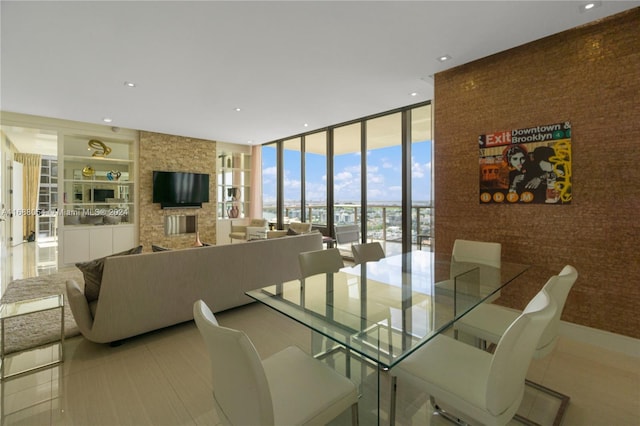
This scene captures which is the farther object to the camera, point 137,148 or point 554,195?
point 137,148

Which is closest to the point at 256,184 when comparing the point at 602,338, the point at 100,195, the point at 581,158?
the point at 100,195

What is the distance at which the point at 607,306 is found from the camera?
2.52 m

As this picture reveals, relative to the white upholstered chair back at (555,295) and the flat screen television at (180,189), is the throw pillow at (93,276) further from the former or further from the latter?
the flat screen television at (180,189)

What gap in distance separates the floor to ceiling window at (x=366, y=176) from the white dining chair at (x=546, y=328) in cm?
286

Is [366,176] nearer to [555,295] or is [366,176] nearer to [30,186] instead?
[555,295]

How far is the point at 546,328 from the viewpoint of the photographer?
59.6 inches

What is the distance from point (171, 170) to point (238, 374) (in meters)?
6.87

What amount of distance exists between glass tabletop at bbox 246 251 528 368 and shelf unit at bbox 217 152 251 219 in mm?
6097

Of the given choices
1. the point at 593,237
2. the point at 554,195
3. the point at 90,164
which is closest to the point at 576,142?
the point at 554,195

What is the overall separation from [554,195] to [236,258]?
10.5ft

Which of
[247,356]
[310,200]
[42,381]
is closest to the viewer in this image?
[247,356]

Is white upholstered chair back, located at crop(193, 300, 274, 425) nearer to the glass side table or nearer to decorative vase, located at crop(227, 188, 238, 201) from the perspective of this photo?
the glass side table

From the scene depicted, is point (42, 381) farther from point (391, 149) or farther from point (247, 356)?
point (391, 149)

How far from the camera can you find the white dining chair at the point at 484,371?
106 centimetres
